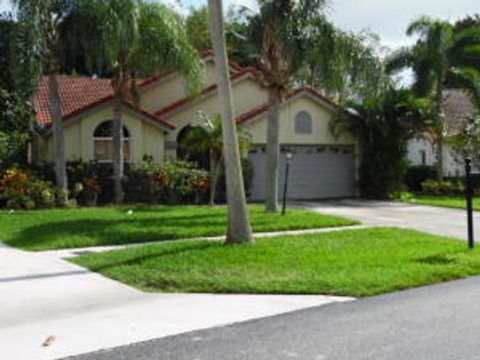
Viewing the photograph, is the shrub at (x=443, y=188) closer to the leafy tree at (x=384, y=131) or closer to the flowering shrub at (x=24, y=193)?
the leafy tree at (x=384, y=131)

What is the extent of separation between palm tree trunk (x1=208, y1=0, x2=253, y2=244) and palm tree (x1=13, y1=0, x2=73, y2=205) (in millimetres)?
7004

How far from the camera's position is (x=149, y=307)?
844 centimetres

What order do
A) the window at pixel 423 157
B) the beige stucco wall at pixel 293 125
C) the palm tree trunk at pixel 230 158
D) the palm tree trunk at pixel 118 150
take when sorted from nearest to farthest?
the palm tree trunk at pixel 230 158, the palm tree trunk at pixel 118 150, the beige stucco wall at pixel 293 125, the window at pixel 423 157

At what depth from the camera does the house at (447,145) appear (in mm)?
32875

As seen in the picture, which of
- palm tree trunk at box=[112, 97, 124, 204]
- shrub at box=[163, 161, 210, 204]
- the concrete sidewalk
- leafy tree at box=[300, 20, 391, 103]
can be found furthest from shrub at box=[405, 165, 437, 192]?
the concrete sidewalk

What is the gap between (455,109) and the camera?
36.4 m

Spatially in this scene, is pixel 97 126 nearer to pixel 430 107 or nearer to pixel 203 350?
pixel 430 107

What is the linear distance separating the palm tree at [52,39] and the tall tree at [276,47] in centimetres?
529

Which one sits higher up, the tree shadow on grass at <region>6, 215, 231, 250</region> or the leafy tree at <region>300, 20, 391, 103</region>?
the leafy tree at <region>300, 20, 391, 103</region>

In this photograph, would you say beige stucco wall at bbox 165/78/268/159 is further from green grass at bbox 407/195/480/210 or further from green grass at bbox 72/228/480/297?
green grass at bbox 72/228/480/297

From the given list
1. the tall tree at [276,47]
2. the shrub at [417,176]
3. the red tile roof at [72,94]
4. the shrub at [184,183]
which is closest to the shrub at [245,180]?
the shrub at [184,183]

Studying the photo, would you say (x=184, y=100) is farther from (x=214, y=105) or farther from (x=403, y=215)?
(x=403, y=215)

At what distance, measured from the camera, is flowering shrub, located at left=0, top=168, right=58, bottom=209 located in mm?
19562

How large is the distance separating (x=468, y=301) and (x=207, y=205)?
14443 millimetres
